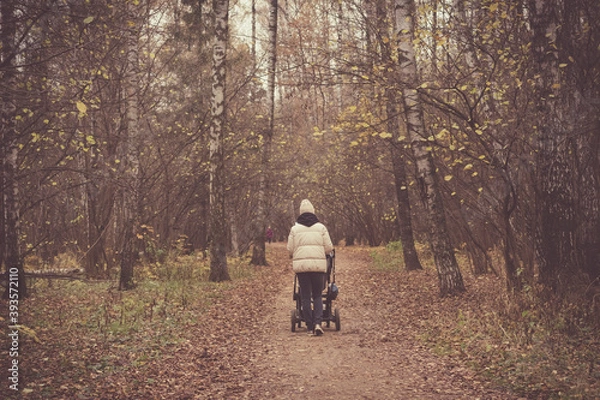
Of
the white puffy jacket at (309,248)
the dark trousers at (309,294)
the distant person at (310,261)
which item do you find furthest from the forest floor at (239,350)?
the white puffy jacket at (309,248)

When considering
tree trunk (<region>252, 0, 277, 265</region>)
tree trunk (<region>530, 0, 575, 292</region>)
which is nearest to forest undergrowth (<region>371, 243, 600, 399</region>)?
tree trunk (<region>530, 0, 575, 292</region>)

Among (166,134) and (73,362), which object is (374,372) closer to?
(73,362)

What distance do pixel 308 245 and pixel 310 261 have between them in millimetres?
281

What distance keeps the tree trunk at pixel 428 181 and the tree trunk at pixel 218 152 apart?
19.3 feet

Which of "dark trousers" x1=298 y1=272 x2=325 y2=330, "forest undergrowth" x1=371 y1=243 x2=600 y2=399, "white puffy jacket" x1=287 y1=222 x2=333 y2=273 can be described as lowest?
"forest undergrowth" x1=371 y1=243 x2=600 y2=399

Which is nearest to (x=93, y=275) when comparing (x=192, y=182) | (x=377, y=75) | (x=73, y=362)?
(x=192, y=182)

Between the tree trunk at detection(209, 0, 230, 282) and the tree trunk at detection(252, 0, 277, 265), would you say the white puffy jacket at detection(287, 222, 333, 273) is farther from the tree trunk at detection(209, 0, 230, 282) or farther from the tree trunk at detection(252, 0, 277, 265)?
the tree trunk at detection(252, 0, 277, 265)

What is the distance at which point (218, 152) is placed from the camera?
51.4 feet

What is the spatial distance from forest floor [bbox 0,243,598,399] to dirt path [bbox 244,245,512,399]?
1cm

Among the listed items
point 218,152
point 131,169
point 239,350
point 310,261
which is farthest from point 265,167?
point 239,350

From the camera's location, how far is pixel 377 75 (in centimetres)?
1020

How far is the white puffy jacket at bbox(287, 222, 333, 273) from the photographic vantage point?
928 cm

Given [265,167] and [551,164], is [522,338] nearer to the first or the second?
[551,164]

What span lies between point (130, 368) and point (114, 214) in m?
10.7
